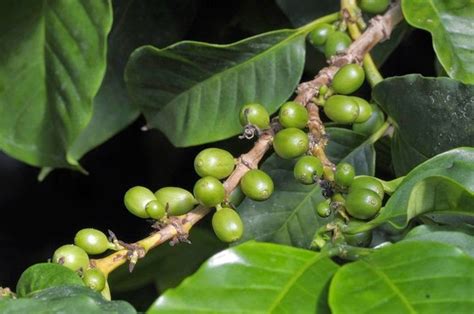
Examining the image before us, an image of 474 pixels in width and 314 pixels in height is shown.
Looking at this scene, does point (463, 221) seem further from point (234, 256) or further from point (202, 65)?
point (202, 65)

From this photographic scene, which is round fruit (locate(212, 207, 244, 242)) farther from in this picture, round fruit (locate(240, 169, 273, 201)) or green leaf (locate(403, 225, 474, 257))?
green leaf (locate(403, 225, 474, 257))

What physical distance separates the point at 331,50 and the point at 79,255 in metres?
0.43

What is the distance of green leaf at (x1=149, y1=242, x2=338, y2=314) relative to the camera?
0.68 metres

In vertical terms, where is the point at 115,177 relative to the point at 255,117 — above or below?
below

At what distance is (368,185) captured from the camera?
0.85m

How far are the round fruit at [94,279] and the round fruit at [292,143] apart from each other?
217 mm

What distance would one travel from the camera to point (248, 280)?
2.33ft

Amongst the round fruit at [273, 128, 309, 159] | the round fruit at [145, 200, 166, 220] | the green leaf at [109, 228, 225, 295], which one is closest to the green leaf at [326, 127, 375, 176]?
the round fruit at [273, 128, 309, 159]

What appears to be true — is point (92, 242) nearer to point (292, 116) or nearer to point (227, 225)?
point (227, 225)

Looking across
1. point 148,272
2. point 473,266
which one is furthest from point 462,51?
point 148,272

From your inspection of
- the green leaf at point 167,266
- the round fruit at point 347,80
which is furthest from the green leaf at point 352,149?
the green leaf at point 167,266

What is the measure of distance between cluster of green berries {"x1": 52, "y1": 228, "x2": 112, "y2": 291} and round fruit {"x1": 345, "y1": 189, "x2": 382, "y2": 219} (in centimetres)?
22

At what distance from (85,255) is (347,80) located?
0.36m

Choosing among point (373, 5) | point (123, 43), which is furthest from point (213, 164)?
point (123, 43)
